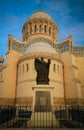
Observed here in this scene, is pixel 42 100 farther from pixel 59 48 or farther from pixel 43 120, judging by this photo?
pixel 59 48

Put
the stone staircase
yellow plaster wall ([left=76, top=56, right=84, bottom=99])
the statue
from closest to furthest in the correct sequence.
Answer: the stone staircase, the statue, yellow plaster wall ([left=76, top=56, right=84, bottom=99])

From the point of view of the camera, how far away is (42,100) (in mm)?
9461

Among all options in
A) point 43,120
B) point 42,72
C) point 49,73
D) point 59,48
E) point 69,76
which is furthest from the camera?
point 59,48

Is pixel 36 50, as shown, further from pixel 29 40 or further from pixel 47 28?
pixel 47 28

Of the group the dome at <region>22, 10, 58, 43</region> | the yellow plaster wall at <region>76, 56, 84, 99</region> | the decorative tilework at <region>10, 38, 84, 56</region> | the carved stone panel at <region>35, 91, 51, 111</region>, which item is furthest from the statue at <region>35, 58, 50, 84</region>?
the dome at <region>22, 10, 58, 43</region>

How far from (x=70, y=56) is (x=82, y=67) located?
3790 millimetres

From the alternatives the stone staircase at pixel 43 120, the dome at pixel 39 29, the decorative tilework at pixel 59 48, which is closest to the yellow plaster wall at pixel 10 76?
the decorative tilework at pixel 59 48

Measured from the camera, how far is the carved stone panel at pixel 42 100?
30.3ft

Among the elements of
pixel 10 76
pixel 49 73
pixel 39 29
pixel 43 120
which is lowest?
pixel 43 120

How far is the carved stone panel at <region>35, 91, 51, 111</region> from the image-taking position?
9.23m

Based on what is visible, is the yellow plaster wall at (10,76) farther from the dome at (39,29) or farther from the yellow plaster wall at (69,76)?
the yellow plaster wall at (69,76)

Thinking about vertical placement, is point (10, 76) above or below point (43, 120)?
above

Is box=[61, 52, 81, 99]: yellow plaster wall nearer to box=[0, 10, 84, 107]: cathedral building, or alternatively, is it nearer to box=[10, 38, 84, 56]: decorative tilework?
box=[0, 10, 84, 107]: cathedral building

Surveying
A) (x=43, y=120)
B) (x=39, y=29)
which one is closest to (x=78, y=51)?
(x=39, y=29)
